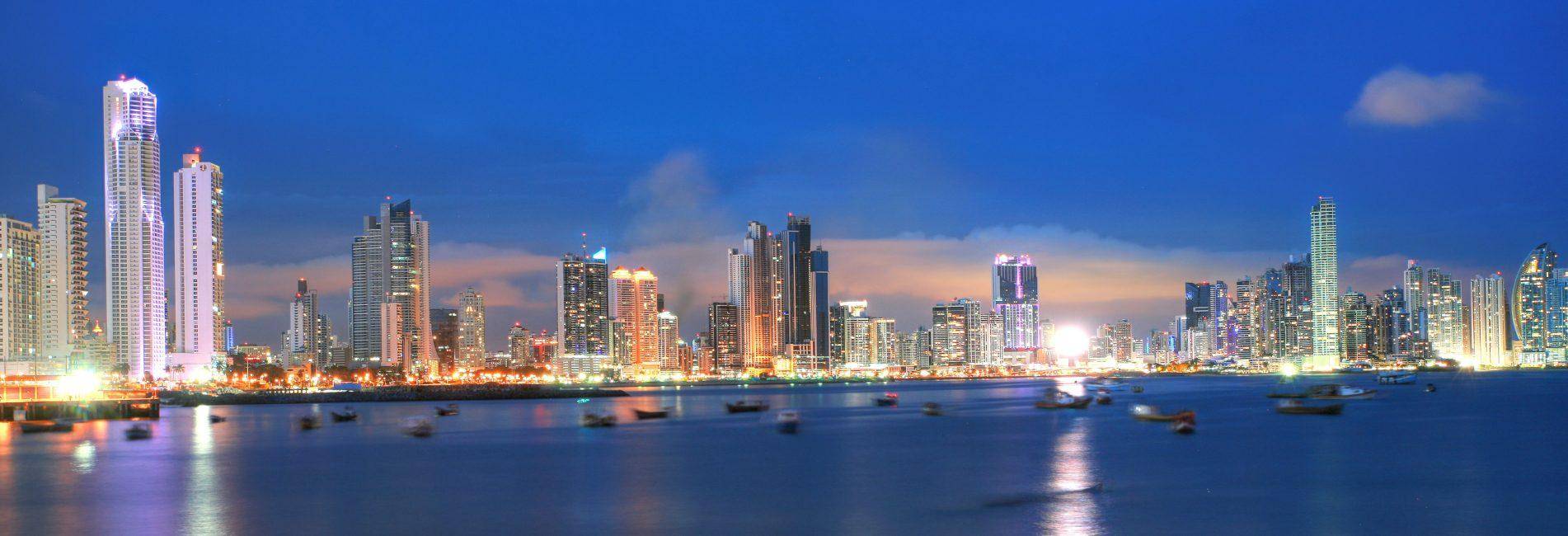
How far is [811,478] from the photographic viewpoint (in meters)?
50.2

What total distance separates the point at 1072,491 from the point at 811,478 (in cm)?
1102

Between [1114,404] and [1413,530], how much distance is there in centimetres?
9043

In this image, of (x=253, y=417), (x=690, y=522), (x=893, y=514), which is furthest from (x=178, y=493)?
(x=253, y=417)

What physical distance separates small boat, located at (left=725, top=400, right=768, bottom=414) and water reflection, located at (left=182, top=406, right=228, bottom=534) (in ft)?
163

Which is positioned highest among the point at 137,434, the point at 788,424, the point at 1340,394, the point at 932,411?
the point at 137,434

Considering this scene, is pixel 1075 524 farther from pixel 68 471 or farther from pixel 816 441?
pixel 68 471

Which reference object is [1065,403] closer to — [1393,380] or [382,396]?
[1393,380]

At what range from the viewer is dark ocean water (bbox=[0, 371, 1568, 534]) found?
37.2 meters

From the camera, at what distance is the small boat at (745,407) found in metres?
116

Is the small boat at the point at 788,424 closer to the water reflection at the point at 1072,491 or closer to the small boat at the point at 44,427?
the water reflection at the point at 1072,491

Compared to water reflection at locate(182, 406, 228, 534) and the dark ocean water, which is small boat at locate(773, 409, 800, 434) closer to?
the dark ocean water

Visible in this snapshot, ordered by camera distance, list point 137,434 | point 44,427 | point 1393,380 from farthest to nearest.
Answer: point 1393,380 → point 44,427 → point 137,434

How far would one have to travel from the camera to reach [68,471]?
5472 centimetres

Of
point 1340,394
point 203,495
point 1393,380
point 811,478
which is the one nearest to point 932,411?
point 1340,394
